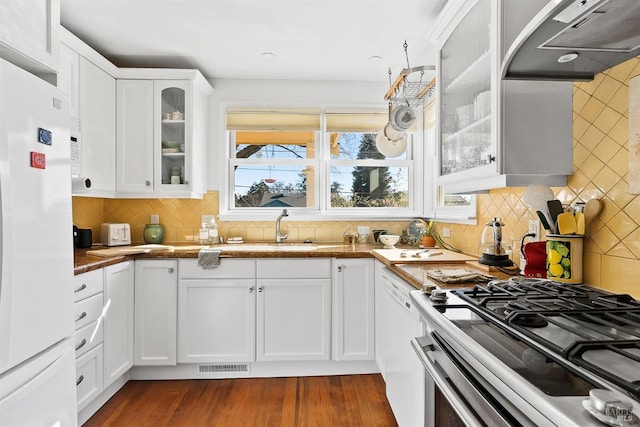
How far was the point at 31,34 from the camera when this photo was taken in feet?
4.09

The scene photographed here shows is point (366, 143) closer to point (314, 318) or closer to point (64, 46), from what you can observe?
point (314, 318)

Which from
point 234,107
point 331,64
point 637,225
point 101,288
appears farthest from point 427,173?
point 101,288

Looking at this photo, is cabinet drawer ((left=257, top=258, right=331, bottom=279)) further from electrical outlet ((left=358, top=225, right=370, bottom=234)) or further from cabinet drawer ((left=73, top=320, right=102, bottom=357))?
cabinet drawer ((left=73, top=320, right=102, bottom=357))

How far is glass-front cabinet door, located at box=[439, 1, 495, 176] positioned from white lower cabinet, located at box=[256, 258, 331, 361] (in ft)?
4.03

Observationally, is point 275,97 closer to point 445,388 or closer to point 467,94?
point 467,94

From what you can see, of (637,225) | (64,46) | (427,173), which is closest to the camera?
(637,225)

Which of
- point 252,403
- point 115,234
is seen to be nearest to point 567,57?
point 252,403

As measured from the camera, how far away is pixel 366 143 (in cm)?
350

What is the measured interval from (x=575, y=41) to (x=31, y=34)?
1.73 meters

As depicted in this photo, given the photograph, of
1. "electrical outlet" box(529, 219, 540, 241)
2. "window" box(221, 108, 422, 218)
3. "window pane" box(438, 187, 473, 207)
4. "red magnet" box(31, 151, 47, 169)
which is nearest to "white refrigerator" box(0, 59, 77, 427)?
"red magnet" box(31, 151, 47, 169)

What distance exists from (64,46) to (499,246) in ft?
9.37

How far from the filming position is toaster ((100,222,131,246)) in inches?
114

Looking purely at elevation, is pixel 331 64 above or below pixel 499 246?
above

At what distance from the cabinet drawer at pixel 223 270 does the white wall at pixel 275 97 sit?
3.05ft
